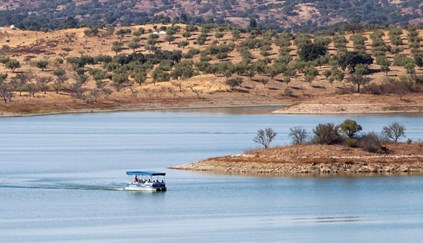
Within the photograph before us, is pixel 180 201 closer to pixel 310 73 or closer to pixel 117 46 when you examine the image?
pixel 310 73

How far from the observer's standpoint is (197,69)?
5733 inches

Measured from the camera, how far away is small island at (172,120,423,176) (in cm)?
5669

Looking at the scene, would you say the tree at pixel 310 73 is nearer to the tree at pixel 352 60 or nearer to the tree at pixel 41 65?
the tree at pixel 352 60

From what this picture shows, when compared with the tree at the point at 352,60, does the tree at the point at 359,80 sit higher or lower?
lower

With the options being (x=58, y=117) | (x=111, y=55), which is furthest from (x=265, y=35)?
(x=58, y=117)

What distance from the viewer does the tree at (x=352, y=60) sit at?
14000 cm

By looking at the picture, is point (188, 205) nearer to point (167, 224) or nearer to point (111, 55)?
point (167, 224)

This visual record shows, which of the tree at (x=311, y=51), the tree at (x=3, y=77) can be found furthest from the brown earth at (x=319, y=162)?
the tree at (x=311, y=51)

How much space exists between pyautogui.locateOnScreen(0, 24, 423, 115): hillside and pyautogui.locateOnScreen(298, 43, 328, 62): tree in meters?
0.46

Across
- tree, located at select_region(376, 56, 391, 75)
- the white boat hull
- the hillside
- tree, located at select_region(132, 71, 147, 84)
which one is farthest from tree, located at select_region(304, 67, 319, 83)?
the white boat hull

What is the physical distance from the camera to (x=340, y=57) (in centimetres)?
14275

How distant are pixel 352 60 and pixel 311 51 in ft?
34.6

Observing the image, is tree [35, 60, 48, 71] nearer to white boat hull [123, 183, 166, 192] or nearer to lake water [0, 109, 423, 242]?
lake water [0, 109, 423, 242]

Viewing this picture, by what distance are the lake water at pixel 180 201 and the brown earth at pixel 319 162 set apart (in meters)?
1.67
